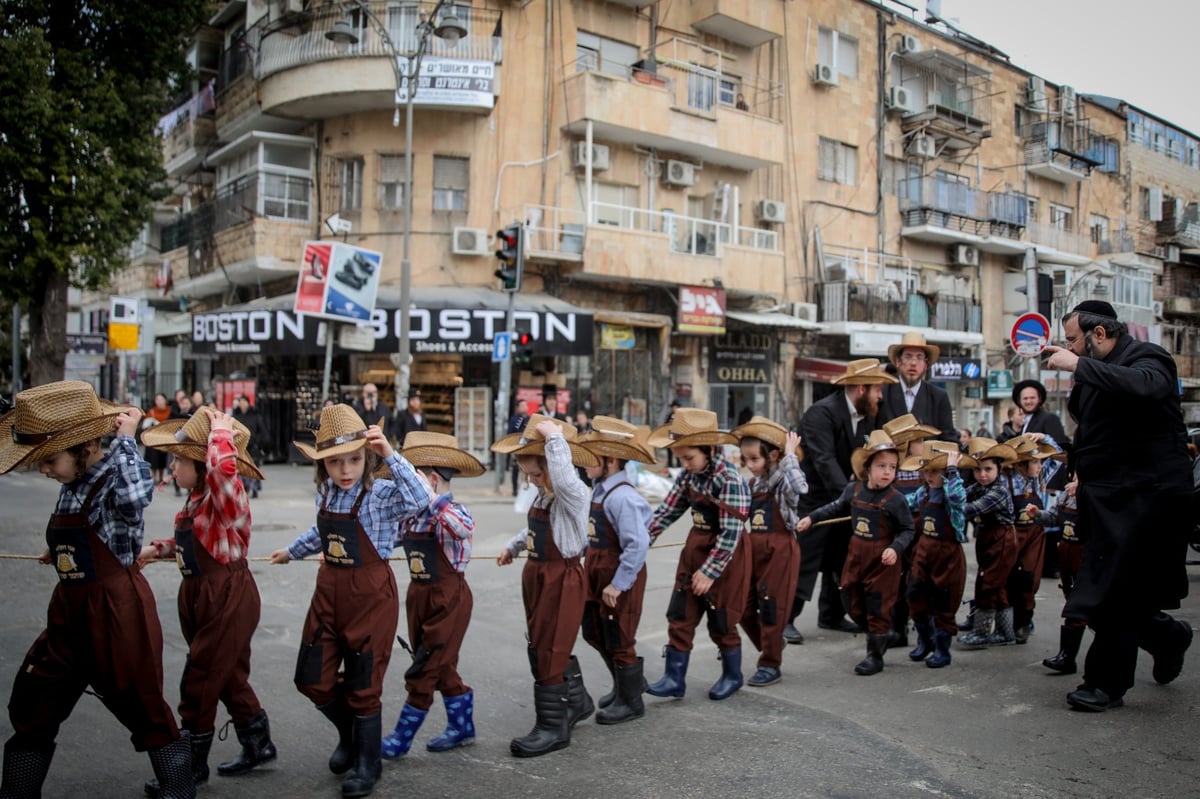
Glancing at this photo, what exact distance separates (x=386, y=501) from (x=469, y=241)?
17249 millimetres

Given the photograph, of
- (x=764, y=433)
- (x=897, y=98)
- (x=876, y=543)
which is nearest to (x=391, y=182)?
(x=897, y=98)

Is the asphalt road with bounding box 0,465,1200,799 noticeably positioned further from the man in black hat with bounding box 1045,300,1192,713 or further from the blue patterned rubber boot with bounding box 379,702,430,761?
the man in black hat with bounding box 1045,300,1192,713

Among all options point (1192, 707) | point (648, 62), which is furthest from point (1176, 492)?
point (648, 62)

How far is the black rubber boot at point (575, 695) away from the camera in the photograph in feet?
16.7

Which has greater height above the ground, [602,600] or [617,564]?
[617,564]

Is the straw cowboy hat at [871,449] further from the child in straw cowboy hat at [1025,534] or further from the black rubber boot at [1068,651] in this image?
the black rubber boot at [1068,651]

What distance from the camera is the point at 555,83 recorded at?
22438 millimetres

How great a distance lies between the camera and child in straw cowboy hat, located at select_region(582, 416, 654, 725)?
5262 mm

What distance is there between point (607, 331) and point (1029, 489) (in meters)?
16.2

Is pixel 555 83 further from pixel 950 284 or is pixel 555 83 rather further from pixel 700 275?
pixel 950 284

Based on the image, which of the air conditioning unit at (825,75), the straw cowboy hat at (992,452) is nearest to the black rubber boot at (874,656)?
the straw cowboy hat at (992,452)

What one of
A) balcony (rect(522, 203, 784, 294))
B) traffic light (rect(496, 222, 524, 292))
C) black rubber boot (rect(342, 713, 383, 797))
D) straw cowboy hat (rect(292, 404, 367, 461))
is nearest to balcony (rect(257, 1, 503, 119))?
balcony (rect(522, 203, 784, 294))

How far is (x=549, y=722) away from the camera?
4.84m

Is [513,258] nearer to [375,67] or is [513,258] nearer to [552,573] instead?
[375,67]
